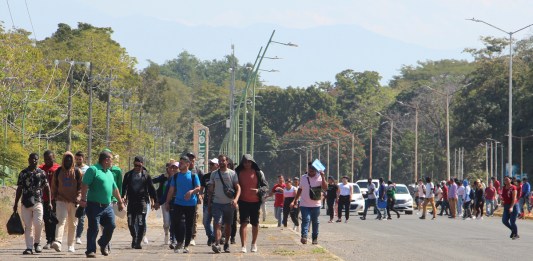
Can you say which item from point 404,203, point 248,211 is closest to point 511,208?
point 248,211

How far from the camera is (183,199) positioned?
20.1 meters

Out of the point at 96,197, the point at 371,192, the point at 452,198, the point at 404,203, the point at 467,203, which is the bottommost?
the point at 404,203

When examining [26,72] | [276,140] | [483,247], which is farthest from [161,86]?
[483,247]

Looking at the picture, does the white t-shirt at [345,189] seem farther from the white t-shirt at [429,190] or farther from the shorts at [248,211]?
the shorts at [248,211]

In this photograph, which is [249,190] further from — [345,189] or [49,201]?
[345,189]

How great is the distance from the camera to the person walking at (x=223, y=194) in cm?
2025

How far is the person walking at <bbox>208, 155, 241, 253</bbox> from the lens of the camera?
66.4 ft

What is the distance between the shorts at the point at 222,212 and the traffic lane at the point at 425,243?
2100 millimetres

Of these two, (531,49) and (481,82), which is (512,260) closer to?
(481,82)

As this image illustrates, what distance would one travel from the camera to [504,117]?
297 feet

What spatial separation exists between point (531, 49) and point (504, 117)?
13054 mm

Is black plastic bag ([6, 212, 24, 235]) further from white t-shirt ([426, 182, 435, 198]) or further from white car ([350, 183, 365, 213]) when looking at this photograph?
white car ([350, 183, 365, 213])

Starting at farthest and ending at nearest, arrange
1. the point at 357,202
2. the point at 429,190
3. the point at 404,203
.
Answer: the point at 357,202, the point at 404,203, the point at 429,190

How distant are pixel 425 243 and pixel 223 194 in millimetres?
6753
